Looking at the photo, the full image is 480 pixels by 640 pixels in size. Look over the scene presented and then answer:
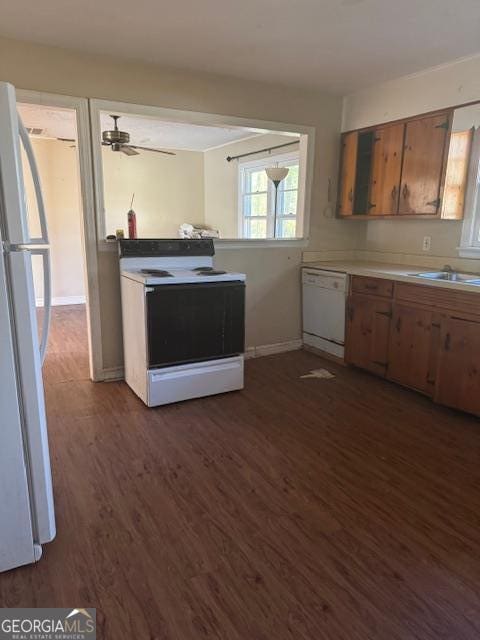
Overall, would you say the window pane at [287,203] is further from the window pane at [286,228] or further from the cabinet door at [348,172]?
the cabinet door at [348,172]

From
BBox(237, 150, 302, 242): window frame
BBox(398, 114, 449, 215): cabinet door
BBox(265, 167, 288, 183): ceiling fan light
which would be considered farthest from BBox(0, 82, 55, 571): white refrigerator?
BBox(237, 150, 302, 242): window frame

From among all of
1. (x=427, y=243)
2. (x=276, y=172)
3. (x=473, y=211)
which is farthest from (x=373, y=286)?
(x=276, y=172)

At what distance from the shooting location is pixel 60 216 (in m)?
6.26

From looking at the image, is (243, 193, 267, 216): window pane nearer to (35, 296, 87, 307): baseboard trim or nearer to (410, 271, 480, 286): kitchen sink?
(35, 296, 87, 307): baseboard trim

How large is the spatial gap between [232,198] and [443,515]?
18.9 feet

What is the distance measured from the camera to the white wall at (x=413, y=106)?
3.12 m

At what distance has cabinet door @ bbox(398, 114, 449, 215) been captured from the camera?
323 centimetres

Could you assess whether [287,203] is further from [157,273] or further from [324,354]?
[157,273]

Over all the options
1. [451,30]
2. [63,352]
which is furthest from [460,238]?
[63,352]

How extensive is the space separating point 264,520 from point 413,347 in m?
1.81

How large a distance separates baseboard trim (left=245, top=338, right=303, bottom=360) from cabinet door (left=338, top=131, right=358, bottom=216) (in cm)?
131

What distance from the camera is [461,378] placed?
2.80 meters

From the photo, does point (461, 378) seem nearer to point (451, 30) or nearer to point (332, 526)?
point (332, 526)

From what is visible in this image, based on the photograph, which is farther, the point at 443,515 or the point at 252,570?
the point at 443,515
